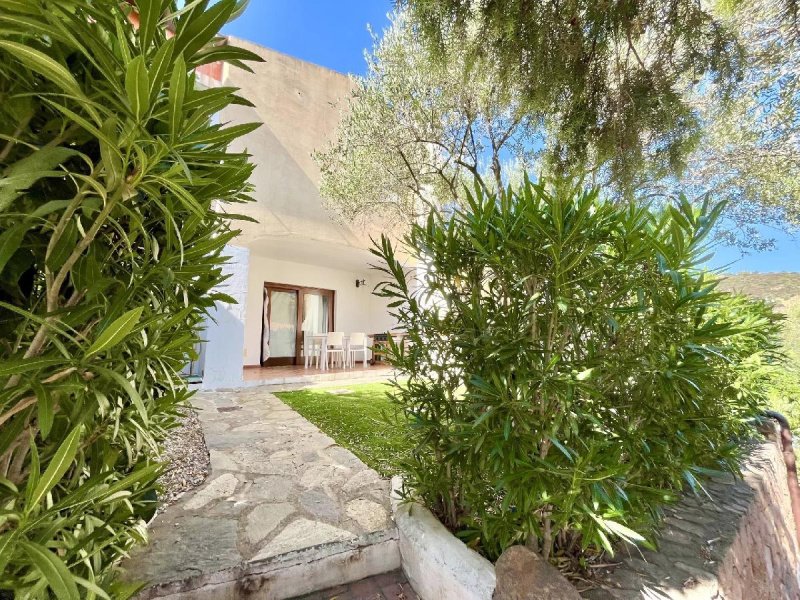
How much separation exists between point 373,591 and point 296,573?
1.23 feet

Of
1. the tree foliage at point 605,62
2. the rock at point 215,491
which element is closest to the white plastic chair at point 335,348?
the rock at point 215,491

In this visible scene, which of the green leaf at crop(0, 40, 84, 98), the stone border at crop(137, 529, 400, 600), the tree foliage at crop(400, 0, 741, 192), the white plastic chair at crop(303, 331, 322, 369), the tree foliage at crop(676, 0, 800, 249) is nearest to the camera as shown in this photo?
the green leaf at crop(0, 40, 84, 98)

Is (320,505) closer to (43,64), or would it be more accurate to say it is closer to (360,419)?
(360,419)

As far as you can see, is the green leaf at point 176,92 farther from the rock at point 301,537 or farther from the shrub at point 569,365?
the rock at point 301,537

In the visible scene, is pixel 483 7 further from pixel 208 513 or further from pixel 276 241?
pixel 276 241

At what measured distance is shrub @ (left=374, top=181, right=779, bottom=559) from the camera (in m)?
1.22

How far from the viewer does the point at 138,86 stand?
55cm

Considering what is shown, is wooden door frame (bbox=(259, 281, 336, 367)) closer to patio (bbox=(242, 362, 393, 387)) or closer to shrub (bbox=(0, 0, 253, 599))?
patio (bbox=(242, 362, 393, 387))

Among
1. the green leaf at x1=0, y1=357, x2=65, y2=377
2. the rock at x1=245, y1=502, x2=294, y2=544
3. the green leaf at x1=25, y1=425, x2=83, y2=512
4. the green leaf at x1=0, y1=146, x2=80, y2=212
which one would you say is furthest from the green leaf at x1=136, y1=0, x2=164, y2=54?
the rock at x1=245, y1=502, x2=294, y2=544

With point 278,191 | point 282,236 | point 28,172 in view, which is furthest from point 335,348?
point 28,172

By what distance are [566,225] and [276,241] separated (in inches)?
298

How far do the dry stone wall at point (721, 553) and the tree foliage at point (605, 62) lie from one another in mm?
2212

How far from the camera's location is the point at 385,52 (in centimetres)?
650

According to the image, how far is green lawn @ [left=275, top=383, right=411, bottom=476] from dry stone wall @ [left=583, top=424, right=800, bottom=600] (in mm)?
1057
